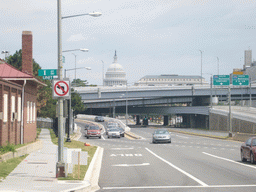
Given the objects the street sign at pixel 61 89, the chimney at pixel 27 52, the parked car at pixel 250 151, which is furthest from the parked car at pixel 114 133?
the street sign at pixel 61 89

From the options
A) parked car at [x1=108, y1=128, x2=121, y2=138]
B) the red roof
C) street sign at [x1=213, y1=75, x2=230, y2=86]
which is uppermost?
street sign at [x1=213, y1=75, x2=230, y2=86]

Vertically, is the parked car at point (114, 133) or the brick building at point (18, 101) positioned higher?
the brick building at point (18, 101)

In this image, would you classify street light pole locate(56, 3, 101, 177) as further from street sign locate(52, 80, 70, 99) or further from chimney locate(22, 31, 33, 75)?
chimney locate(22, 31, 33, 75)

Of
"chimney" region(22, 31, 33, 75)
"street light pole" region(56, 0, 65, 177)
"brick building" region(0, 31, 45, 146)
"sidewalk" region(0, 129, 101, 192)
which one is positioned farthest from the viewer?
"chimney" region(22, 31, 33, 75)

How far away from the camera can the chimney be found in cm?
3631

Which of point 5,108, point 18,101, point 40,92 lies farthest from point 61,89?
point 40,92

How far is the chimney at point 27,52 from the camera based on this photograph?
119ft

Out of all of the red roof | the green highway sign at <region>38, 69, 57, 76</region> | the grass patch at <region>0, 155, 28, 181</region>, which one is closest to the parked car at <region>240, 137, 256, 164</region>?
the grass patch at <region>0, 155, 28, 181</region>

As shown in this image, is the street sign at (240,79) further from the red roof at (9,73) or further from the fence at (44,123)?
the red roof at (9,73)

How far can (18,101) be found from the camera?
95.9 feet

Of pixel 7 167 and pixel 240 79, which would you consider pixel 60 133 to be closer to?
pixel 7 167

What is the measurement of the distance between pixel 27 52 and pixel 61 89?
2083cm

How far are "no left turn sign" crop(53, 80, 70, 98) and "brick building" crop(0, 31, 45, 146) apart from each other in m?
6.50

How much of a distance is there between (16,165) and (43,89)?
35.4 meters
